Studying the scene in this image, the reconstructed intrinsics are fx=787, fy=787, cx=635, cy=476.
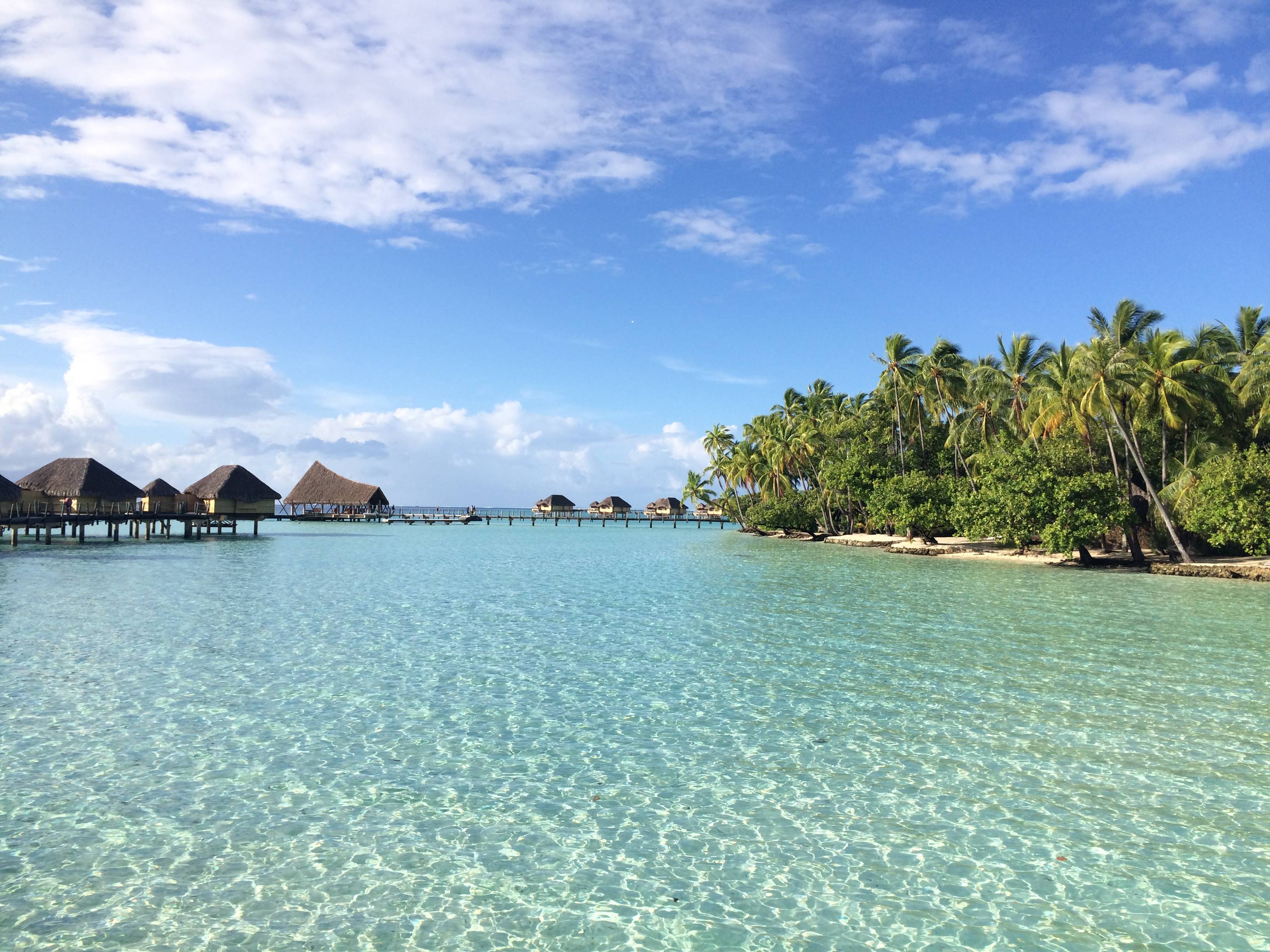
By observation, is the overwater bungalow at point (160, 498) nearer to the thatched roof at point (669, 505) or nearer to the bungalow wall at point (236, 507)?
the bungalow wall at point (236, 507)

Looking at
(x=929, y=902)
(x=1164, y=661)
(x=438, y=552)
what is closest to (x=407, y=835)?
(x=929, y=902)

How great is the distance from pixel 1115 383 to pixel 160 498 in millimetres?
57190

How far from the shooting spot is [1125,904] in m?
5.02

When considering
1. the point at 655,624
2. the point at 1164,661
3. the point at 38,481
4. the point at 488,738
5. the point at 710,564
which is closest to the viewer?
the point at 488,738

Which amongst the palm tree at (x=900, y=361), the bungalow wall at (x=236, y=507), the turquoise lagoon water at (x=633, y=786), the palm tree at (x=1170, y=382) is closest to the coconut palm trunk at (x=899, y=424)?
the palm tree at (x=900, y=361)

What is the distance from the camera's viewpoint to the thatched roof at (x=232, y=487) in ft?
193

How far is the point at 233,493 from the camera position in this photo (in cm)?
5891

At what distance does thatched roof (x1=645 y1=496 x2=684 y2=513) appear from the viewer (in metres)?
101

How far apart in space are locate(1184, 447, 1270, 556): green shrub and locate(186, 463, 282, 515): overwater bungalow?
58.0m

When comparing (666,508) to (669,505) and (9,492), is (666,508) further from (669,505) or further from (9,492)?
(9,492)

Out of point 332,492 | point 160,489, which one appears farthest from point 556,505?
point 160,489

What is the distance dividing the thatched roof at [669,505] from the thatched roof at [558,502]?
10.5 m

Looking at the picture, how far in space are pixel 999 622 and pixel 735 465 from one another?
4627 cm

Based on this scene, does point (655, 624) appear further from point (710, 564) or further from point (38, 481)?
point (38, 481)
